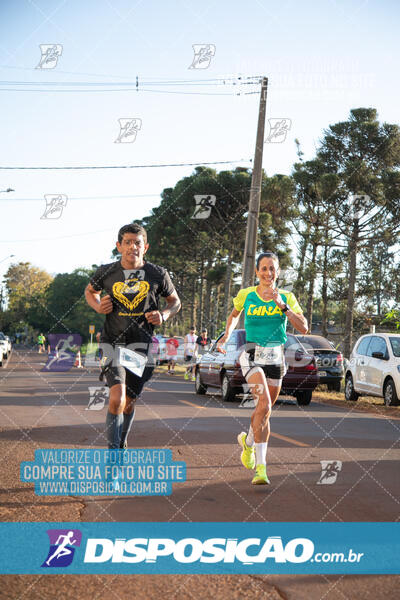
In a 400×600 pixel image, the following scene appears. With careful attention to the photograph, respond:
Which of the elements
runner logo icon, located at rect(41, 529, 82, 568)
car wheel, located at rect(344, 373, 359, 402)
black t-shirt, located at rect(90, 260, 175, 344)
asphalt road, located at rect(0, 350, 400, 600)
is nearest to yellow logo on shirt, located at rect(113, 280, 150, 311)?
black t-shirt, located at rect(90, 260, 175, 344)

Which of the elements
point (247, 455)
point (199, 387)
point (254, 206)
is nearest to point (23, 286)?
point (254, 206)

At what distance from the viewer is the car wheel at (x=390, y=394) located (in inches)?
650

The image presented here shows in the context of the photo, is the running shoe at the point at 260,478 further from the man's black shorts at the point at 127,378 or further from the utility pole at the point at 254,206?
the utility pole at the point at 254,206

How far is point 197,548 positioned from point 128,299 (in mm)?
2270

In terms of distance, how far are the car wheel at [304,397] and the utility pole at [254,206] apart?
8776 millimetres

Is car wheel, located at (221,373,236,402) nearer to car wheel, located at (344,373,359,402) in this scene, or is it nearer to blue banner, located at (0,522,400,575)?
car wheel, located at (344,373,359,402)

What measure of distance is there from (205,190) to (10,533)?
4228 cm

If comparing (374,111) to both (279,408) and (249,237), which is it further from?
(279,408)

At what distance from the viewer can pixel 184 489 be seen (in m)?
6.15

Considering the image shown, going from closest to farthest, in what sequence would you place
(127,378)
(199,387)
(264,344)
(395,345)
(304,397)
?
(127,378) < (264,344) < (304,397) < (395,345) < (199,387)

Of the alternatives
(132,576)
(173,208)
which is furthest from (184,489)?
(173,208)

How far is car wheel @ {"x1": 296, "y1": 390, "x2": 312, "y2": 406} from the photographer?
16.9 meters

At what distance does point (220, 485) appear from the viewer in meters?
6.34

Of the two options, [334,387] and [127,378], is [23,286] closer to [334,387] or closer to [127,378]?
[334,387]
